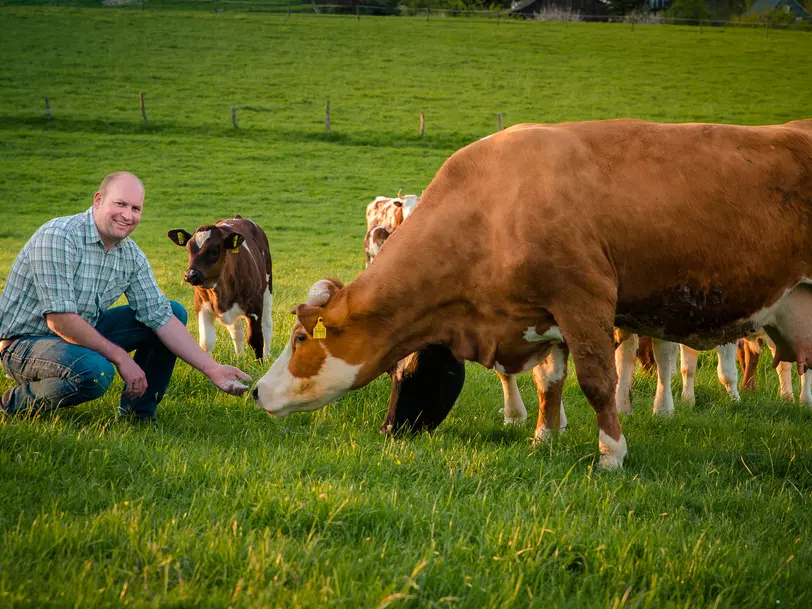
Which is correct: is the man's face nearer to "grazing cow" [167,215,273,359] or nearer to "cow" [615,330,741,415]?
"grazing cow" [167,215,273,359]

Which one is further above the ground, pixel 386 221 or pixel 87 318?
pixel 87 318

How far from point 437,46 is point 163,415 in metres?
51.5

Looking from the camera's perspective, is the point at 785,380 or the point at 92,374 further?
the point at 785,380

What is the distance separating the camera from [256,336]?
10172mm

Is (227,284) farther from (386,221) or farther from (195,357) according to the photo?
(195,357)

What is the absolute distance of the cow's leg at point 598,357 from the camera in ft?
17.7

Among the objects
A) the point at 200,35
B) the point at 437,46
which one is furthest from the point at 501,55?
the point at 200,35

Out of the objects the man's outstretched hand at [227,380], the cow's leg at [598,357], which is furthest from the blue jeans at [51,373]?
the cow's leg at [598,357]

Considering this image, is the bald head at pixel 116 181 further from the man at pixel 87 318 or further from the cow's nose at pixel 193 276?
the cow's nose at pixel 193 276

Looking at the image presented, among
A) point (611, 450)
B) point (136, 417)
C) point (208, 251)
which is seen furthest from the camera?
point (208, 251)

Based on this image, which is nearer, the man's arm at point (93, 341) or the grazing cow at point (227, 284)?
the man's arm at point (93, 341)

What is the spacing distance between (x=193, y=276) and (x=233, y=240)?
79 centimetres

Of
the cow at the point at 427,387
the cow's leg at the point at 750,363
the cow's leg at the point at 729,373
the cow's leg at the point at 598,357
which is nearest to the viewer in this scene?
the cow's leg at the point at 598,357

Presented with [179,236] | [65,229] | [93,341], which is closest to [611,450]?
[93,341]
